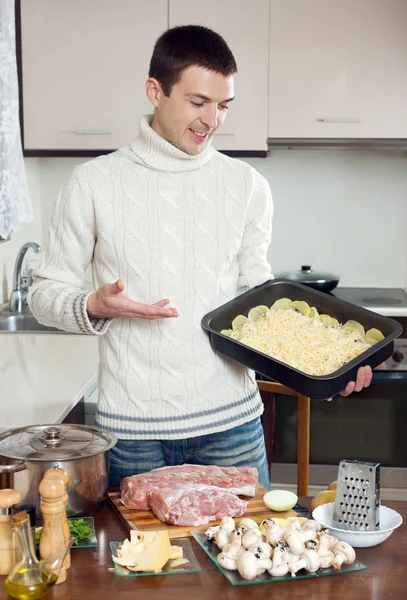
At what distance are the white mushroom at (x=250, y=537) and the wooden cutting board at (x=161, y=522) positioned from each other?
0.14 meters

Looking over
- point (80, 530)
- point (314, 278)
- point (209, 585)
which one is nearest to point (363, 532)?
point (209, 585)

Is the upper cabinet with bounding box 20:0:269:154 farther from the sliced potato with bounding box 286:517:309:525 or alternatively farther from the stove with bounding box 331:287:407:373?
the sliced potato with bounding box 286:517:309:525

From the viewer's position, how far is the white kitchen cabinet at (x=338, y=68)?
3.15 metres

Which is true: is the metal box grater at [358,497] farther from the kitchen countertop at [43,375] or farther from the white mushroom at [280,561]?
the kitchen countertop at [43,375]

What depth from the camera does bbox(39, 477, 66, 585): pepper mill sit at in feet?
3.86

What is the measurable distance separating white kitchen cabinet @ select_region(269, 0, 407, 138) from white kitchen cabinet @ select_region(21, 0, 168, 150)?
496 millimetres

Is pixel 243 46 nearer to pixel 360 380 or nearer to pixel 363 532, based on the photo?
pixel 360 380

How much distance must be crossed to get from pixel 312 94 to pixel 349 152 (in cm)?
44

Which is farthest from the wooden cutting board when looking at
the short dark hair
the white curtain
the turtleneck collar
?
the white curtain

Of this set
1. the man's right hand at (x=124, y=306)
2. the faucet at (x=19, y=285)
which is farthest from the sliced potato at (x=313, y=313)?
the faucet at (x=19, y=285)

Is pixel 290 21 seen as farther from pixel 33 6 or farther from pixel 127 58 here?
pixel 33 6

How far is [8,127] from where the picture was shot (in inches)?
111

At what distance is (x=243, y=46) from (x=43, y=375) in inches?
63.9

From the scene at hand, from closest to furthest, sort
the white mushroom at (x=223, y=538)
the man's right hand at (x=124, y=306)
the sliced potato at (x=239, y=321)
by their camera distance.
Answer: the white mushroom at (x=223, y=538), the man's right hand at (x=124, y=306), the sliced potato at (x=239, y=321)
